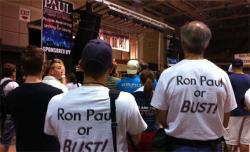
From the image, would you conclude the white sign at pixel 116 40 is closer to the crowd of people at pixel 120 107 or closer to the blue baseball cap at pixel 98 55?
the crowd of people at pixel 120 107

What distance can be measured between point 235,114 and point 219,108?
3.31 metres

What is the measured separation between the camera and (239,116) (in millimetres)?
5449

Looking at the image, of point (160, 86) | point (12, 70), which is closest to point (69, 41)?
point (12, 70)

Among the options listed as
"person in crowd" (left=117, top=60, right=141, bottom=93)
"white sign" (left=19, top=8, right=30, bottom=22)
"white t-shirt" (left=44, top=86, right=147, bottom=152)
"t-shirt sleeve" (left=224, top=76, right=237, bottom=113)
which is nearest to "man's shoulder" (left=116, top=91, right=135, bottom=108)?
"white t-shirt" (left=44, top=86, right=147, bottom=152)

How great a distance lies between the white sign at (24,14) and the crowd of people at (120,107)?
6961mm

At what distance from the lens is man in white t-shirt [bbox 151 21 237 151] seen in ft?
7.47

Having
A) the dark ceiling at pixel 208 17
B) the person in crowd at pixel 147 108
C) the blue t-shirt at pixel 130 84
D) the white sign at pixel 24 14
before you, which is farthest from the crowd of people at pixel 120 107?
the white sign at pixel 24 14

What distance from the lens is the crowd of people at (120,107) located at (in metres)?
1.86

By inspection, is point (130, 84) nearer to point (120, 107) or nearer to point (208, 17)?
point (120, 107)

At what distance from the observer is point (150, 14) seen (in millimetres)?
14898

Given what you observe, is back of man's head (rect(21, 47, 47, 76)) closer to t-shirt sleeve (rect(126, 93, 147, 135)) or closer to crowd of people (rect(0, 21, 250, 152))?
crowd of people (rect(0, 21, 250, 152))

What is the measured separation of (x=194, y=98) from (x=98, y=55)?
739 millimetres

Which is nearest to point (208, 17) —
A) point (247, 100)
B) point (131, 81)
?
point (247, 100)

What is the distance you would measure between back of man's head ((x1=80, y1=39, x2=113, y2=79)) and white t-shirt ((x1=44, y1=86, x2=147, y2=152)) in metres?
0.08
